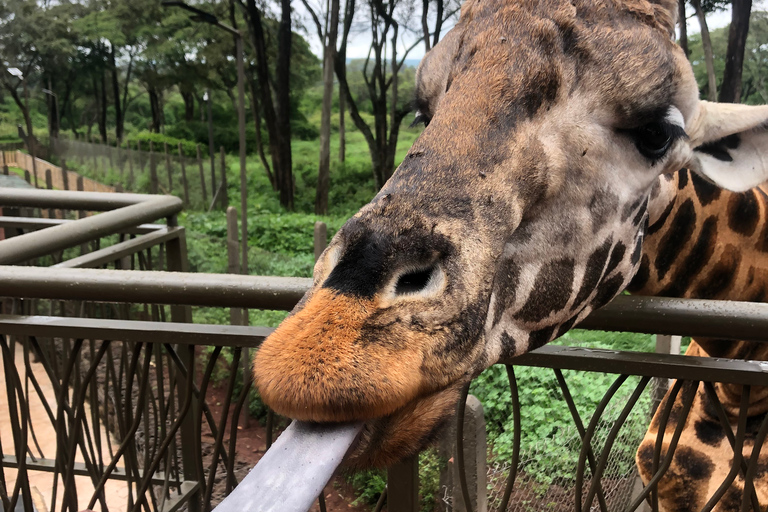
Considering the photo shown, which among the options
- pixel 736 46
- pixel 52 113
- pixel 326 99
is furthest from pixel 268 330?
pixel 52 113

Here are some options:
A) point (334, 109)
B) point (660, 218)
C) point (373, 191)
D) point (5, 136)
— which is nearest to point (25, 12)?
point (5, 136)

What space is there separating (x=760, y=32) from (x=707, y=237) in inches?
454

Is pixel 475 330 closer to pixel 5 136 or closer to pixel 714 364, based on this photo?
pixel 714 364

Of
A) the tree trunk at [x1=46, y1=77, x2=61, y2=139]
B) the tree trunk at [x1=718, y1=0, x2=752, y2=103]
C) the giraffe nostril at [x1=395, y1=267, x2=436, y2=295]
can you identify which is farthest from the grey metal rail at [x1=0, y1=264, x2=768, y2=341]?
the tree trunk at [x1=46, y1=77, x2=61, y2=139]

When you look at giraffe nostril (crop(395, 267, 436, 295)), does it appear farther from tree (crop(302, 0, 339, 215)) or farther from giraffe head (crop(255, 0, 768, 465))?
tree (crop(302, 0, 339, 215))

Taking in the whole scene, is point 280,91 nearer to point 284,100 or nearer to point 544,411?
point 284,100

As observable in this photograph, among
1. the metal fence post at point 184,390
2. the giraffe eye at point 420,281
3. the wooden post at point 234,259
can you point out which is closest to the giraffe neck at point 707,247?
the giraffe eye at point 420,281

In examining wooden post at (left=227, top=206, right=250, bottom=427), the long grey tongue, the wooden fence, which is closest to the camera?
the long grey tongue

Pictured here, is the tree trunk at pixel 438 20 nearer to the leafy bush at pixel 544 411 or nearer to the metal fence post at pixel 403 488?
the leafy bush at pixel 544 411

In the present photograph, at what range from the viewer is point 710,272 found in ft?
7.36

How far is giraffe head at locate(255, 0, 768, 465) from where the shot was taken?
1.04 m

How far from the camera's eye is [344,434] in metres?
1.00

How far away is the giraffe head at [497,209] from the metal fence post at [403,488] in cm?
49

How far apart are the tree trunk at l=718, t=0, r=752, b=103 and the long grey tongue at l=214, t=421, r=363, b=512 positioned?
11862 millimetres
